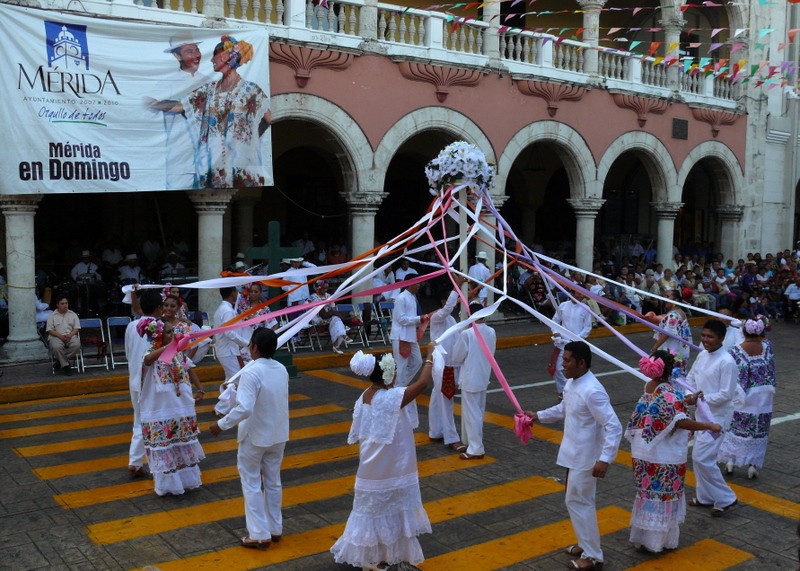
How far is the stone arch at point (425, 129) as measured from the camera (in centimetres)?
1638

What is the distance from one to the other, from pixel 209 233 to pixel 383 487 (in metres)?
9.84

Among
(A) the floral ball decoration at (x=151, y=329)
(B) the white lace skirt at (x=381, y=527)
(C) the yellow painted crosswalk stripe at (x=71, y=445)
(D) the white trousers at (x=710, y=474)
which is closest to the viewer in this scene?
(B) the white lace skirt at (x=381, y=527)

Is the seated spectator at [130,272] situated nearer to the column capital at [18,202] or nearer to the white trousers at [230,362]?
the column capital at [18,202]

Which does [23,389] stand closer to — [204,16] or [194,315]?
[194,315]

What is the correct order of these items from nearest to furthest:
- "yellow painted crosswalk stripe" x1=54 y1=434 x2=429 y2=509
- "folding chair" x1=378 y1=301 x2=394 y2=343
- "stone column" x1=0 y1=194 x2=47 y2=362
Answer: "yellow painted crosswalk stripe" x1=54 y1=434 x2=429 y2=509 → "stone column" x1=0 y1=194 x2=47 y2=362 → "folding chair" x1=378 y1=301 x2=394 y2=343

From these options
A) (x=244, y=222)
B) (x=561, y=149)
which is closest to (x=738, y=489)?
(x=561, y=149)

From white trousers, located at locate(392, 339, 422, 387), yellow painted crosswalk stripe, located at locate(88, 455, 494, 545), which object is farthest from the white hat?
yellow painted crosswalk stripe, located at locate(88, 455, 494, 545)

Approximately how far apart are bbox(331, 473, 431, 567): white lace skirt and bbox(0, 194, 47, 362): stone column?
8.99 m

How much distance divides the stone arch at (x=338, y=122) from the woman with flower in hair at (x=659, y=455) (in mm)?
10353

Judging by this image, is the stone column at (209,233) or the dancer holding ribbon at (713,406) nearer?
the dancer holding ribbon at (713,406)

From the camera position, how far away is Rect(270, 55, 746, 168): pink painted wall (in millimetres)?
15641

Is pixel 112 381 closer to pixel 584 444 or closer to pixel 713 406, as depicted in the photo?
pixel 584 444

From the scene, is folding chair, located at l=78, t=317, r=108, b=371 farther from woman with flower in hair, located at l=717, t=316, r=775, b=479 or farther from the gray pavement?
woman with flower in hair, located at l=717, t=316, r=775, b=479

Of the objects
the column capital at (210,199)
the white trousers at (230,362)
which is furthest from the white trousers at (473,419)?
the column capital at (210,199)
